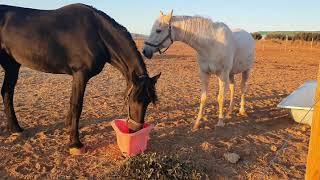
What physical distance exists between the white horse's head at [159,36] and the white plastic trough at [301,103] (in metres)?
2.44

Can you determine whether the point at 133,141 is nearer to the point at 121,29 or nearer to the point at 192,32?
the point at 121,29

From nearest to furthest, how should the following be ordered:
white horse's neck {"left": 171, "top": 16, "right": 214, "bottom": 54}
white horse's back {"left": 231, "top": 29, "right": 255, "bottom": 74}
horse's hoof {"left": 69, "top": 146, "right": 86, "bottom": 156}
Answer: horse's hoof {"left": 69, "top": 146, "right": 86, "bottom": 156} < white horse's neck {"left": 171, "top": 16, "right": 214, "bottom": 54} < white horse's back {"left": 231, "top": 29, "right": 255, "bottom": 74}

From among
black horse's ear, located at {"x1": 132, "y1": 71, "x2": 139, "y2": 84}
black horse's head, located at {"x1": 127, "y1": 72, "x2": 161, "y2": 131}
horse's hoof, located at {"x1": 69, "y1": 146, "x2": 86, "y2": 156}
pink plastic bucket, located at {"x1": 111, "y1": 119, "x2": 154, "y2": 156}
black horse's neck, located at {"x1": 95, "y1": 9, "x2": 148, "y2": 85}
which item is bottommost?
horse's hoof, located at {"x1": 69, "y1": 146, "x2": 86, "y2": 156}

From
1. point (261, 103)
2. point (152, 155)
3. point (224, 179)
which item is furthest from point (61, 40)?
point (261, 103)

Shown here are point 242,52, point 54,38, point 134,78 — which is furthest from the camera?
point 242,52

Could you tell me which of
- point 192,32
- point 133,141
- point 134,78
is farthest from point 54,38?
point 192,32

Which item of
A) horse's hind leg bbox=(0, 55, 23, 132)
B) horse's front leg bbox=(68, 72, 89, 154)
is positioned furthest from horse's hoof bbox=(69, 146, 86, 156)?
horse's hind leg bbox=(0, 55, 23, 132)

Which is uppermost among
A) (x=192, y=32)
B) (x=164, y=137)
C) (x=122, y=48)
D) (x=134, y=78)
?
(x=192, y=32)

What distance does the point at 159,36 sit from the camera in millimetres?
5578

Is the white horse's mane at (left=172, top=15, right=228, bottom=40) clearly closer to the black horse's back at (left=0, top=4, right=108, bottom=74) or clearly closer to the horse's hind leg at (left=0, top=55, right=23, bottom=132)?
the black horse's back at (left=0, top=4, right=108, bottom=74)

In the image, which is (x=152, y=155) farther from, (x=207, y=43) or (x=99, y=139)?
(x=207, y=43)

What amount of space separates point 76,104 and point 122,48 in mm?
947

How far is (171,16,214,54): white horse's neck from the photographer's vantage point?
5688mm

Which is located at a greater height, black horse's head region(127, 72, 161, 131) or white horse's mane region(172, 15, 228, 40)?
white horse's mane region(172, 15, 228, 40)
